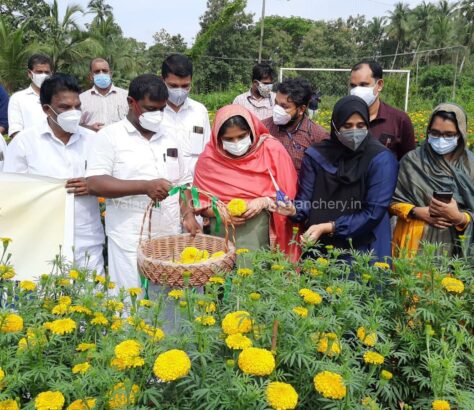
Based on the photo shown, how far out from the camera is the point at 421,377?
5.07 ft

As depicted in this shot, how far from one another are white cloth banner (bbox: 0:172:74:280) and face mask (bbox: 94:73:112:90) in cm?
293

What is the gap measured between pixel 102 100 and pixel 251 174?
306cm

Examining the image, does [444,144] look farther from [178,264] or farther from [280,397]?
[280,397]

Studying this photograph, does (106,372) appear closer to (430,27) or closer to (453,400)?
(453,400)

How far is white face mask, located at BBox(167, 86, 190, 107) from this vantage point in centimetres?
393

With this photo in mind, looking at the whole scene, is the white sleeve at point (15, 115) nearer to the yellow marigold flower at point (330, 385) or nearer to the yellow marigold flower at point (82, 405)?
the yellow marigold flower at point (82, 405)

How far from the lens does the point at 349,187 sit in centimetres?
289

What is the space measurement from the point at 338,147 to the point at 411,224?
2.02ft

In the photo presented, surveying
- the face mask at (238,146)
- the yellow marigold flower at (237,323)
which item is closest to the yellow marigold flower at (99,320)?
the yellow marigold flower at (237,323)

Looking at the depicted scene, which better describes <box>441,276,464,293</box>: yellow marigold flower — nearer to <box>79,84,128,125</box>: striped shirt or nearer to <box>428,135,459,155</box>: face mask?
<box>428,135,459,155</box>: face mask

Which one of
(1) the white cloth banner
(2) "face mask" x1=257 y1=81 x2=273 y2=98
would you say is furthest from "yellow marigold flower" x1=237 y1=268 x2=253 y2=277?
(2) "face mask" x1=257 y1=81 x2=273 y2=98

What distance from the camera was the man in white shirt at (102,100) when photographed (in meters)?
5.60

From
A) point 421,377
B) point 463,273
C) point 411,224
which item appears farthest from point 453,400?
point 411,224

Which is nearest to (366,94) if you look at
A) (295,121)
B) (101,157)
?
(295,121)
